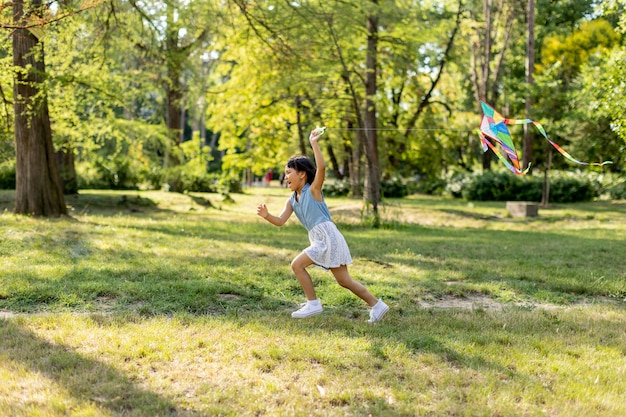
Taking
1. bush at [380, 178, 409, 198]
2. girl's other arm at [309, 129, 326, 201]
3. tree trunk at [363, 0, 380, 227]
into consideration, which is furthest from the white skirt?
bush at [380, 178, 409, 198]

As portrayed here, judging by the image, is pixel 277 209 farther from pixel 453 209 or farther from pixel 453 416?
pixel 453 416

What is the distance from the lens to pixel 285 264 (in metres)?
8.19

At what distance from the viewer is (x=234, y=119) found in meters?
22.5

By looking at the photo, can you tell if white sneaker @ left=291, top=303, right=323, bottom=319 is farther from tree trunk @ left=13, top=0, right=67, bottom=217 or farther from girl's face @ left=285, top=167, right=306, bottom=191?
tree trunk @ left=13, top=0, right=67, bottom=217

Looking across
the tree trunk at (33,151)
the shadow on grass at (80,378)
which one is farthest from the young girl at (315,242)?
the tree trunk at (33,151)

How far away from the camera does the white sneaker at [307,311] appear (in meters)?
5.46

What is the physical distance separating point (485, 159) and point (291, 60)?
1766cm

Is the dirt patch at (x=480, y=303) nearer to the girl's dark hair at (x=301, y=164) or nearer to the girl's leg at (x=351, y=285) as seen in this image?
the girl's leg at (x=351, y=285)

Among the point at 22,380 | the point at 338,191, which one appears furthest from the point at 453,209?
the point at 22,380

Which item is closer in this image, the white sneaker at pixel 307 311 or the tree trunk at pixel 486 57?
the white sneaker at pixel 307 311

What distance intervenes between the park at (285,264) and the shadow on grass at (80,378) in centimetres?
2

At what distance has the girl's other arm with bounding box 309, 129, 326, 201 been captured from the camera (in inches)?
201

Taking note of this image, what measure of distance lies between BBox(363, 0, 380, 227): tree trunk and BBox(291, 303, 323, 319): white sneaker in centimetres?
908

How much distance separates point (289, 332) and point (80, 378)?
5.39 ft
